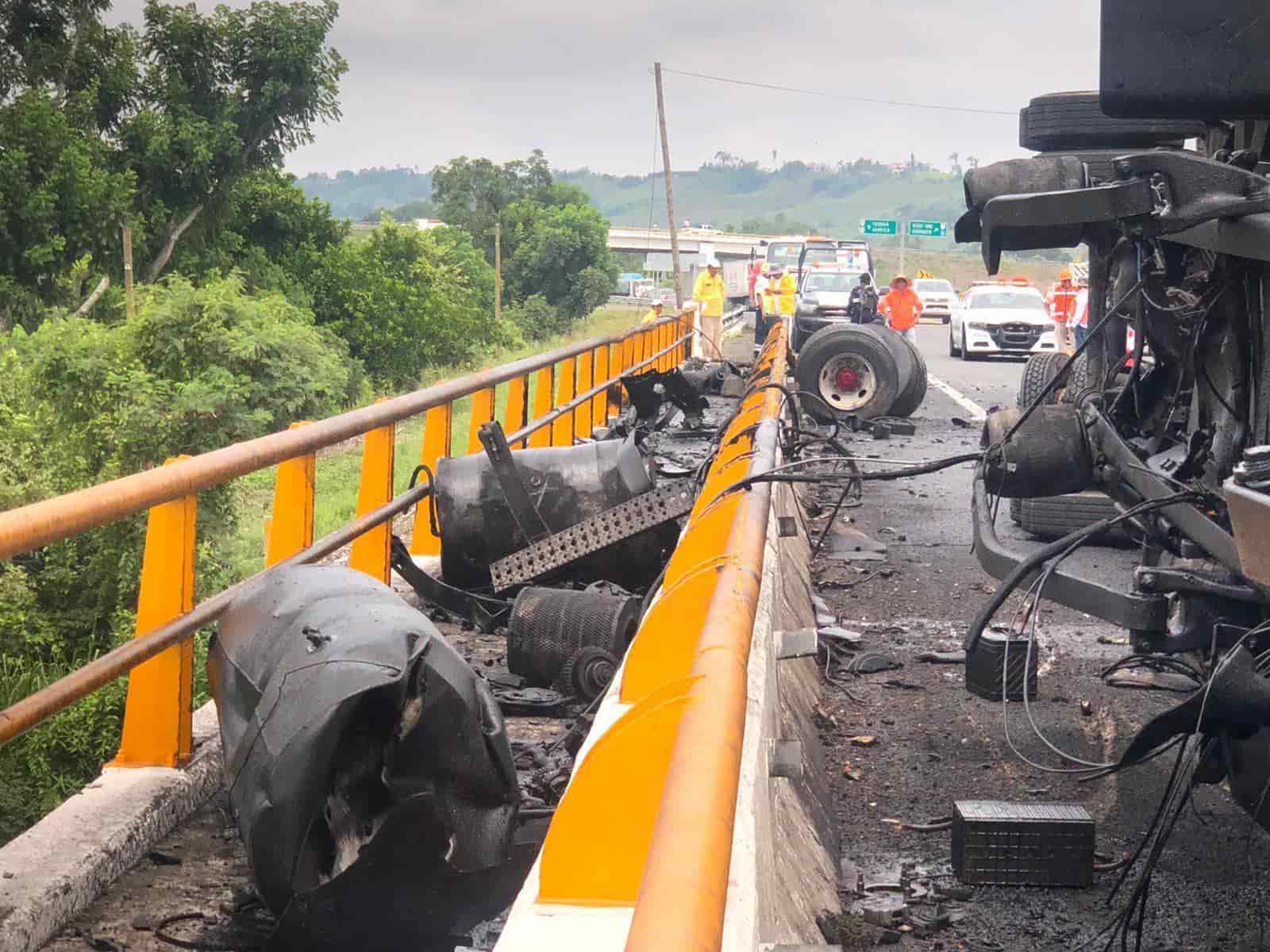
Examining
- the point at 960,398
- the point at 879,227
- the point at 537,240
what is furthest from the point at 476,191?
the point at 960,398

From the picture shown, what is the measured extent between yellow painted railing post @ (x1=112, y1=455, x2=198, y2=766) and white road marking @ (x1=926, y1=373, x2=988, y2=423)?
13.8m

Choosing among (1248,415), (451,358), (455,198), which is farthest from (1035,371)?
(455,198)

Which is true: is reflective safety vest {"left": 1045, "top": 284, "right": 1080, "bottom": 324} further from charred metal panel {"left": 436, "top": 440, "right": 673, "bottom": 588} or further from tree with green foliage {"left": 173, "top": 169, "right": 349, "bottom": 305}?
tree with green foliage {"left": 173, "top": 169, "right": 349, "bottom": 305}

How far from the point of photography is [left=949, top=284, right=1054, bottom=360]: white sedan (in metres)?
34.6

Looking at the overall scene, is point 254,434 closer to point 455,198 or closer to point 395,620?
point 395,620

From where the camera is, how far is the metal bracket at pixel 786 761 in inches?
131

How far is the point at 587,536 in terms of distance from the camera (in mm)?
7199

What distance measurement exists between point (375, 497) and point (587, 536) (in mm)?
1071

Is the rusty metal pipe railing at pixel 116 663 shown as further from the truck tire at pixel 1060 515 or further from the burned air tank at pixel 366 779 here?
the truck tire at pixel 1060 515

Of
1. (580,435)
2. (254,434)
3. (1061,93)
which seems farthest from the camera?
(254,434)

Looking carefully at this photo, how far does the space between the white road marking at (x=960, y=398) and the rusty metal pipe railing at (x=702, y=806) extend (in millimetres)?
15007

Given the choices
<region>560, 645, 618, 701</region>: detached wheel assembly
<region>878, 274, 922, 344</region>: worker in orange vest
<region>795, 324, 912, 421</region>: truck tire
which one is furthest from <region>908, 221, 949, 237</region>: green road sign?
<region>560, 645, 618, 701</region>: detached wheel assembly

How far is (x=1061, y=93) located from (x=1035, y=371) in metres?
3.72

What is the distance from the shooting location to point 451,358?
5703 centimetres
